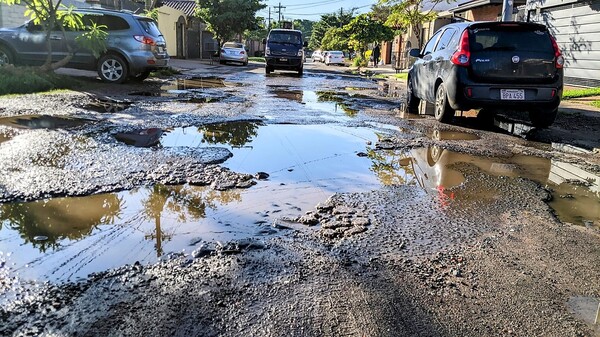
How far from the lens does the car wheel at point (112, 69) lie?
12.8m

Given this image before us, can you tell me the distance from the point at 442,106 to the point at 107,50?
8.78 m

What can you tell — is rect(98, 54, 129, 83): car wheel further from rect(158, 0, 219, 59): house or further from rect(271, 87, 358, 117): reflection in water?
rect(158, 0, 219, 59): house

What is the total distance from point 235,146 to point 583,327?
4409 millimetres

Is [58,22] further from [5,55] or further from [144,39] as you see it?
[5,55]

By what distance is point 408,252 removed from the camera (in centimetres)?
316

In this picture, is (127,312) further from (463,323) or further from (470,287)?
(470,287)

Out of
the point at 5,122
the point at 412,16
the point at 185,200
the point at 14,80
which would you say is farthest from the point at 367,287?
the point at 412,16

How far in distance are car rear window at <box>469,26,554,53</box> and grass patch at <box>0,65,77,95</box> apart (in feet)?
28.8

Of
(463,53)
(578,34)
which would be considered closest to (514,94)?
(463,53)

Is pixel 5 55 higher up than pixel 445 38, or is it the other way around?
pixel 445 38

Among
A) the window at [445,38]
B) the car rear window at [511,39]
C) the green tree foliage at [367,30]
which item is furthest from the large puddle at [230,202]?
the green tree foliage at [367,30]

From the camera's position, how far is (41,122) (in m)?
6.96

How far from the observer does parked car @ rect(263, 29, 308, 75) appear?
69.8ft

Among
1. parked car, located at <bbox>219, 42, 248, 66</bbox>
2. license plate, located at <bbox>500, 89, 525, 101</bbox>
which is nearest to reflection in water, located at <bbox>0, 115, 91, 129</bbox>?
license plate, located at <bbox>500, 89, 525, 101</bbox>
